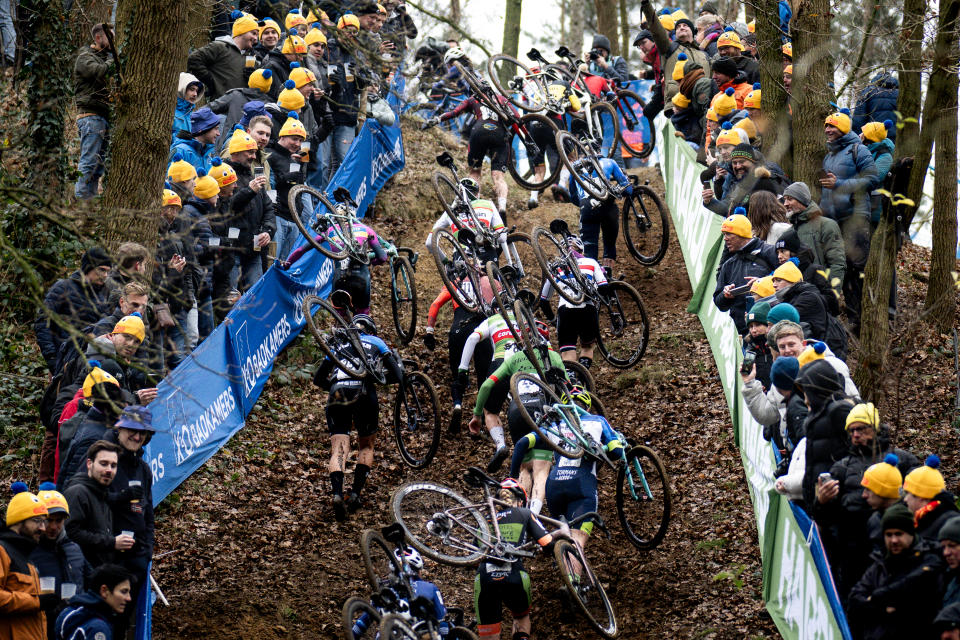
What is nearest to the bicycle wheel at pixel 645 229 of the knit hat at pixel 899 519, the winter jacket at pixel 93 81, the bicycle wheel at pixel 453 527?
the bicycle wheel at pixel 453 527

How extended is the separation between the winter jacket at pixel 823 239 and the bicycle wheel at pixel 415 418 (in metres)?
4.55

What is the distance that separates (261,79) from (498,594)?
8.73 metres

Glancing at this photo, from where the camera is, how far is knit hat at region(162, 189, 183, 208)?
1181cm

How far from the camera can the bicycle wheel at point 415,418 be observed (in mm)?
12688

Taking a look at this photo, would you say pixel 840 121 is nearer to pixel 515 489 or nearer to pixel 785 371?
pixel 785 371

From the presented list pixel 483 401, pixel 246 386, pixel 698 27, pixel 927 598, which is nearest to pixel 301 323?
pixel 246 386

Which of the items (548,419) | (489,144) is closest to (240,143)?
(548,419)

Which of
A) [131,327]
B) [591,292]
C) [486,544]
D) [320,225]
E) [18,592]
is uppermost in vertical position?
[320,225]

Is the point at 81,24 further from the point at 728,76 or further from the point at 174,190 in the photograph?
the point at 728,76

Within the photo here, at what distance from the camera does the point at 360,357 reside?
40.2ft

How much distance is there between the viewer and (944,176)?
551 inches

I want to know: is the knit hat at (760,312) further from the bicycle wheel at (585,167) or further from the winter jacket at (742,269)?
the bicycle wheel at (585,167)

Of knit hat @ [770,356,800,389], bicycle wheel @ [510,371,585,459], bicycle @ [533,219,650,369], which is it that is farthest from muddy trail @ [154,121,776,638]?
knit hat @ [770,356,800,389]

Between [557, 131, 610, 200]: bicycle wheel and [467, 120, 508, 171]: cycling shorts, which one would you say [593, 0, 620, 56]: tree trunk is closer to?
[467, 120, 508, 171]: cycling shorts
